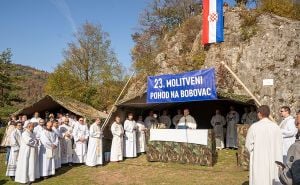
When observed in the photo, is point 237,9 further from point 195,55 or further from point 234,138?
point 234,138

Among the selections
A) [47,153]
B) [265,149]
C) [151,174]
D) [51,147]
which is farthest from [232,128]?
[265,149]

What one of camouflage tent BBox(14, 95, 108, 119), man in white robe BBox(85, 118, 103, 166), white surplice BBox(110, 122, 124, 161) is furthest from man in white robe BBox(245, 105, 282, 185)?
camouflage tent BBox(14, 95, 108, 119)

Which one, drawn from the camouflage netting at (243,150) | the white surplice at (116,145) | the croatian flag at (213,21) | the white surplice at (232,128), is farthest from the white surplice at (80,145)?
the croatian flag at (213,21)

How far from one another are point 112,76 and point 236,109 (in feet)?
65.1

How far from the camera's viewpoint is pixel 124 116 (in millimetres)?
16359

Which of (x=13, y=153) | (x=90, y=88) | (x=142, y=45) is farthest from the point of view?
(x=142, y=45)

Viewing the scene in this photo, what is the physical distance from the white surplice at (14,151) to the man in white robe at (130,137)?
4725 millimetres

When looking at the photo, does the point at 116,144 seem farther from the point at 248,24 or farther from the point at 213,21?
the point at 248,24

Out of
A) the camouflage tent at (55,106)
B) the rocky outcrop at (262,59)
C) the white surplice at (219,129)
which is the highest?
the rocky outcrop at (262,59)

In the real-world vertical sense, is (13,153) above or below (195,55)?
below

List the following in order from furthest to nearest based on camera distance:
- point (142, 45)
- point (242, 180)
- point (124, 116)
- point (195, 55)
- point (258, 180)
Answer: point (142, 45) → point (195, 55) → point (124, 116) → point (242, 180) → point (258, 180)

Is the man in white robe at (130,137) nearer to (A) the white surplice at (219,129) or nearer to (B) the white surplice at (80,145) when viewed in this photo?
(B) the white surplice at (80,145)

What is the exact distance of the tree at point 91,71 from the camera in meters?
35.5

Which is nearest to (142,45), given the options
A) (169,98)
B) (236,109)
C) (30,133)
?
(236,109)
